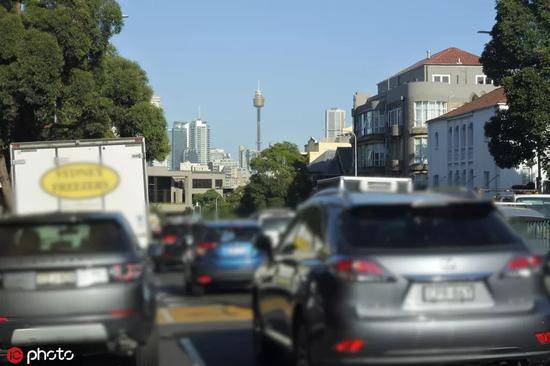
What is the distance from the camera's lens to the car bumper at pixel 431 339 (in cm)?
629

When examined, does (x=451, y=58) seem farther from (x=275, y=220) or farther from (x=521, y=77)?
(x=275, y=220)

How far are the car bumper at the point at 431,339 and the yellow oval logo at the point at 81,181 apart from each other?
1.83m

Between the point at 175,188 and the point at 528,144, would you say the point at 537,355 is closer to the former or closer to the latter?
the point at 175,188

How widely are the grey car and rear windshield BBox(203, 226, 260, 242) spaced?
0.09m

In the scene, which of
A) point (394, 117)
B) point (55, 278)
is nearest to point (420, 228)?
point (55, 278)

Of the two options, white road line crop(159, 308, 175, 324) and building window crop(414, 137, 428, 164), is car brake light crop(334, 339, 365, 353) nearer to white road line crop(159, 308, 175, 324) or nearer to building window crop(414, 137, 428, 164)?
white road line crop(159, 308, 175, 324)

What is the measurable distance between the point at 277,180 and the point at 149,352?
1.89m

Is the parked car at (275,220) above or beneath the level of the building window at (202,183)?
beneath

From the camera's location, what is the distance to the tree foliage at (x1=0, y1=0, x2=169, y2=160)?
32.9 meters

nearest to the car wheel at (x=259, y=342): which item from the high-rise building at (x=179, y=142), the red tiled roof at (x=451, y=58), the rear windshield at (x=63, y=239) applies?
the rear windshield at (x=63, y=239)

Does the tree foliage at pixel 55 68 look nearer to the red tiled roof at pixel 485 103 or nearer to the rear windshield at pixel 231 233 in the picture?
the rear windshield at pixel 231 233

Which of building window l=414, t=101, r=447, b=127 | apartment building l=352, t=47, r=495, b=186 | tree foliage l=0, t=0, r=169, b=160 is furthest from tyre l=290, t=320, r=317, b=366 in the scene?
building window l=414, t=101, r=447, b=127

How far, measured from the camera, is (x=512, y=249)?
6.54 m

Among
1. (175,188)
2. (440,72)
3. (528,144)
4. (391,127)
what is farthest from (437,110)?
(175,188)
